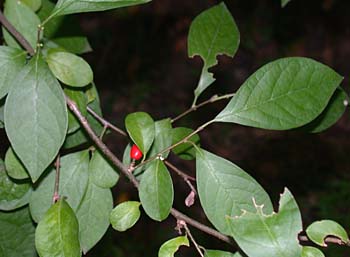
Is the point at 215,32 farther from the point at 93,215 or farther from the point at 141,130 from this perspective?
the point at 93,215

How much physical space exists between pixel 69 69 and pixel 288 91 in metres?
0.48

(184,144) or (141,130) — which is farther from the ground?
(141,130)

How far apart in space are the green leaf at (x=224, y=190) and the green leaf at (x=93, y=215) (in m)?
0.26

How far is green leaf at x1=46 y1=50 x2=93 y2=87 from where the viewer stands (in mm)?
1290

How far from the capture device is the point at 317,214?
386 centimetres

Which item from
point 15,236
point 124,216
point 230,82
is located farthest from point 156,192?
point 230,82

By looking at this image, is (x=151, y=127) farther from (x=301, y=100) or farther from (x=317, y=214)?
(x=317, y=214)

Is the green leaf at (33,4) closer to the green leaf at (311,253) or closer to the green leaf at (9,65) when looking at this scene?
the green leaf at (9,65)

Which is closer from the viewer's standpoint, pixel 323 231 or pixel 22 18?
pixel 323 231

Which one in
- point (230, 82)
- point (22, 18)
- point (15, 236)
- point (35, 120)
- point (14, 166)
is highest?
point (22, 18)

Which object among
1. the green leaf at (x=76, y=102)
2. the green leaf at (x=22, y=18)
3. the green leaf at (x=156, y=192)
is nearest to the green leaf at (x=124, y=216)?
the green leaf at (x=156, y=192)

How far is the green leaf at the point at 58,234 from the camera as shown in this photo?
1087mm

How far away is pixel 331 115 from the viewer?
4.66ft

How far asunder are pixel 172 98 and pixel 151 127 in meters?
3.33
